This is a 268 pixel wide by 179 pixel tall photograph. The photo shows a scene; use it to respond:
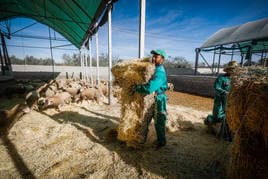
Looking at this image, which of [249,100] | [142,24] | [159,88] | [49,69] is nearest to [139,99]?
[159,88]

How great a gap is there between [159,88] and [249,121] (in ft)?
4.96

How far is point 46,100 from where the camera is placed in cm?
566

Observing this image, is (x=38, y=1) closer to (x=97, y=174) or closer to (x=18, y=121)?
(x=18, y=121)

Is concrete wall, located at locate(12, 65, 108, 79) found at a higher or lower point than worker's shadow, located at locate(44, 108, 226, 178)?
higher

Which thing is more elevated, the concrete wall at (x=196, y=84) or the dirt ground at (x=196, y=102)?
the concrete wall at (x=196, y=84)

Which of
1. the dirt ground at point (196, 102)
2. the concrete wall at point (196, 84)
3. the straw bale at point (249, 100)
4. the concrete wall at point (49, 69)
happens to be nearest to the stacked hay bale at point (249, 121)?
the straw bale at point (249, 100)

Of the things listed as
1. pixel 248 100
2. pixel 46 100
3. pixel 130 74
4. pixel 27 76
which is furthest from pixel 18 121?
pixel 27 76

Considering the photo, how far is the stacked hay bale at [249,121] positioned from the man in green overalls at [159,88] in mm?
1115

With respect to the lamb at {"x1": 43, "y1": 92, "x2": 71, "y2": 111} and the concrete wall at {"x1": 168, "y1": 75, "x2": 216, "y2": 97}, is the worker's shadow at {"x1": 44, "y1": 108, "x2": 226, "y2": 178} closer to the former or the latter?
the lamb at {"x1": 43, "y1": 92, "x2": 71, "y2": 111}

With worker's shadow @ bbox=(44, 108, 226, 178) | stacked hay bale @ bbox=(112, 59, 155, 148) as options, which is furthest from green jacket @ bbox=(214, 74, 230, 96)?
stacked hay bale @ bbox=(112, 59, 155, 148)

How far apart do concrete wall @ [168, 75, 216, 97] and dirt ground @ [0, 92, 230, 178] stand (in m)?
7.25

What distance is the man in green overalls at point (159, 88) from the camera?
2.49 m

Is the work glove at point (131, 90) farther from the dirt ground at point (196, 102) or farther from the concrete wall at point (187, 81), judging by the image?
the concrete wall at point (187, 81)

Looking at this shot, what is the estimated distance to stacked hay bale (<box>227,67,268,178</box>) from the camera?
149 centimetres
